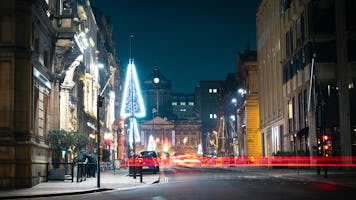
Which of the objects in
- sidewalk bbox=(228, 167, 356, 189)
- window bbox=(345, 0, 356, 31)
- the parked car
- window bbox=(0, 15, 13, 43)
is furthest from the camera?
window bbox=(345, 0, 356, 31)

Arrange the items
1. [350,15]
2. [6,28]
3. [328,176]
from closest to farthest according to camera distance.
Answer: [6,28] < [328,176] < [350,15]

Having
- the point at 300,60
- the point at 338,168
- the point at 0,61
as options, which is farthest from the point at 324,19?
the point at 0,61

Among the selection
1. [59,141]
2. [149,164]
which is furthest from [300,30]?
[59,141]

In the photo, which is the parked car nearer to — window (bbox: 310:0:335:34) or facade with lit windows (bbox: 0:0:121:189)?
Answer: facade with lit windows (bbox: 0:0:121:189)

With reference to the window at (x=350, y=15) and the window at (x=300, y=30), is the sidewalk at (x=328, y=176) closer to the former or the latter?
the window at (x=350, y=15)

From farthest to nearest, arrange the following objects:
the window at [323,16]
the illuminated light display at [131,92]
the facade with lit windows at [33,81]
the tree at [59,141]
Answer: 1. the window at [323,16]
2. the illuminated light display at [131,92]
3. the tree at [59,141]
4. the facade with lit windows at [33,81]

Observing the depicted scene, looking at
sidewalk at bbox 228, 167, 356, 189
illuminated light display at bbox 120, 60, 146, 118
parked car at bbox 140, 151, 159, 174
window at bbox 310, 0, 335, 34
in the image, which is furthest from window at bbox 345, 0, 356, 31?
parked car at bbox 140, 151, 159, 174

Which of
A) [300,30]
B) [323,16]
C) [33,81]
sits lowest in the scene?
[33,81]

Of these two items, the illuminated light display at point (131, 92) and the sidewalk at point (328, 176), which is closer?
the sidewalk at point (328, 176)

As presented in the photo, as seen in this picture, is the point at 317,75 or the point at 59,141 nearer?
the point at 59,141

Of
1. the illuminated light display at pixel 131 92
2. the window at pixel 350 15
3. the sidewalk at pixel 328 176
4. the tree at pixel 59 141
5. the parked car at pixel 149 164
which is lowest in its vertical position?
the sidewalk at pixel 328 176

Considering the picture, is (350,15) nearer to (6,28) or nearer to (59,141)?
(59,141)

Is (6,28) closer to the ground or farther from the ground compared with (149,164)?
farther from the ground

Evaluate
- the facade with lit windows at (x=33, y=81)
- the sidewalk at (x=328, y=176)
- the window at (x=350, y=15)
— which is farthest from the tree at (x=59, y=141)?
the window at (x=350, y=15)
